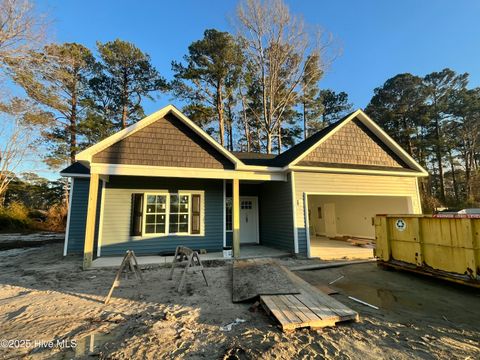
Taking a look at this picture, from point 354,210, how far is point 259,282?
9.94 m

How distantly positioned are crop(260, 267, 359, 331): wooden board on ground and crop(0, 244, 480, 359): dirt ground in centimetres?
11

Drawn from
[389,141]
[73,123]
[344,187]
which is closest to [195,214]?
[344,187]

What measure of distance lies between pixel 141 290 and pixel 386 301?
4.71m

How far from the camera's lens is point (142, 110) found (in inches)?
844

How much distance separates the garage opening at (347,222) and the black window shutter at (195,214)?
4202 millimetres

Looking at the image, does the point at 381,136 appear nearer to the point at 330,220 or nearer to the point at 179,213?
the point at 330,220

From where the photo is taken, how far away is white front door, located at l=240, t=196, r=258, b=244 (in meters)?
11.3

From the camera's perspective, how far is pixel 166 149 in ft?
26.1

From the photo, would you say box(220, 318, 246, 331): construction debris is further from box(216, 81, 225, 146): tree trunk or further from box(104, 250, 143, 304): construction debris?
box(216, 81, 225, 146): tree trunk

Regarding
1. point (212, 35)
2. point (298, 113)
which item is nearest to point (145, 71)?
point (212, 35)

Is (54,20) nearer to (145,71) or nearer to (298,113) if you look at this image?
(145,71)

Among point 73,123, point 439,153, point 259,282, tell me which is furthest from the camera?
point 439,153

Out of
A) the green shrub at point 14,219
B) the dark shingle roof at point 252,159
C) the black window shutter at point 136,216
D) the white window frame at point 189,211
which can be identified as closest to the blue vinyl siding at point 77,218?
the black window shutter at point 136,216

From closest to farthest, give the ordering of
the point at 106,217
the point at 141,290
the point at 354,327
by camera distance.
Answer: the point at 354,327
the point at 141,290
the point at 106,217
